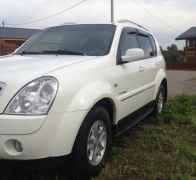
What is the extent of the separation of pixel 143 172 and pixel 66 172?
854mm

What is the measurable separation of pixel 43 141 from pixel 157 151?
192cm

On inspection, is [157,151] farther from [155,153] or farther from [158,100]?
[158,100]

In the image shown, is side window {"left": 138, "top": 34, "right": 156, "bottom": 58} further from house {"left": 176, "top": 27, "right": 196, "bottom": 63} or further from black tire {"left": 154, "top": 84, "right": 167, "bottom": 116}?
house {"left": 176, "top": 27, "right": 196, "bottom": 63}

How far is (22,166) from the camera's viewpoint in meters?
2.89

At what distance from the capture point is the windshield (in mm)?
4152

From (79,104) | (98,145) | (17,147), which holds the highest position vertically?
(79,104)

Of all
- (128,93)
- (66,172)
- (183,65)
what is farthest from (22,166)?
(183,65)

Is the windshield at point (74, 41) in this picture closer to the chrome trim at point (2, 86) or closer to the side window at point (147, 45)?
the side window at point (147, 45)

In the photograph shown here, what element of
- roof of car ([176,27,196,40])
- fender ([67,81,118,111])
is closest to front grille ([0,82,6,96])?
fender ([67,81,118,111])

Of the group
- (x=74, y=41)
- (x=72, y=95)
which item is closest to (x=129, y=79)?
(x=74, y=41)

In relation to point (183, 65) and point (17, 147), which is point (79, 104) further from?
point (183, 65)

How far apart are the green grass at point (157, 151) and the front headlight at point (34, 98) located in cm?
108

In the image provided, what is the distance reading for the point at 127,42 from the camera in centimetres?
471

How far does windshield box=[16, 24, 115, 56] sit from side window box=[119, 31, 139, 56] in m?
0.19
